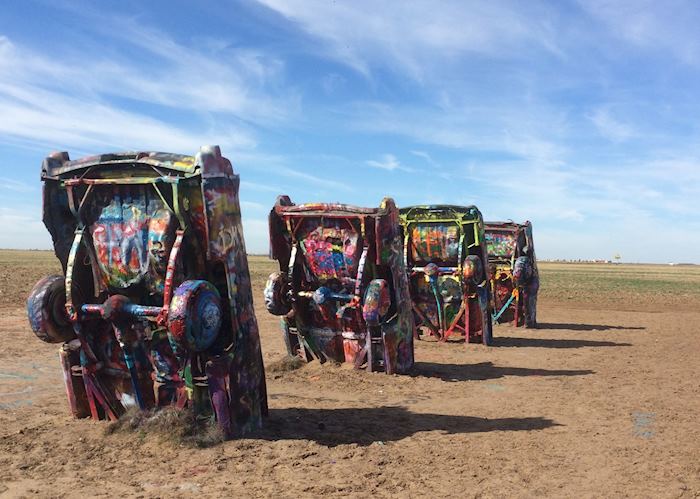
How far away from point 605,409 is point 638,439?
1.36 meters

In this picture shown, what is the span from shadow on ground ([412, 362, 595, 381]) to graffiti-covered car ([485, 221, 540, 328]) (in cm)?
520

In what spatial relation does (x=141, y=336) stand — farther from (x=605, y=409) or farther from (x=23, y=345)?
(x=23, y=345)

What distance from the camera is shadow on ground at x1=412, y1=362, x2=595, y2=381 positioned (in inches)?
415

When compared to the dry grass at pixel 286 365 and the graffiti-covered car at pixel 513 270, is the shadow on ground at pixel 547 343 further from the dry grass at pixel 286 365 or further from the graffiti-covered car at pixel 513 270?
the dry grass at pixel 286 365

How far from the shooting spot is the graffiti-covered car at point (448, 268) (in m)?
13.3

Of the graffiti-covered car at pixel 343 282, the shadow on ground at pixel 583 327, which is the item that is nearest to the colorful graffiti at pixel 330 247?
the graffiti-covered car at pixel 343 282

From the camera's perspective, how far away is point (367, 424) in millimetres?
7438

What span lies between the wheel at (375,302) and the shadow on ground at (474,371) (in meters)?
1.59

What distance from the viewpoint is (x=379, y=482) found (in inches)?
219

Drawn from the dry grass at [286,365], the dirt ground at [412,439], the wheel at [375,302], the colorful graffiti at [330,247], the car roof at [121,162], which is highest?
the car roof at [121,162]

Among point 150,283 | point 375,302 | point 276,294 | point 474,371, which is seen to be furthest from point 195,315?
point 474,371

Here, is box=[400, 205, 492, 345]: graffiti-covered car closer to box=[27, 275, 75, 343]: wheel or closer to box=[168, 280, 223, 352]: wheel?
box=[168, 280, 223, 352]: wheel

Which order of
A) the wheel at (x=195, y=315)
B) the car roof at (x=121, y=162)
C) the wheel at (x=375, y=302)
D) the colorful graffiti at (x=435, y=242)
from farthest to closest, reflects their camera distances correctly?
the colorful graffiti at (x=435, y=242) < the wheel at (x=375, y=302) < the car roof at (x=121, y=162) < the wheel at (x=195, y=315)

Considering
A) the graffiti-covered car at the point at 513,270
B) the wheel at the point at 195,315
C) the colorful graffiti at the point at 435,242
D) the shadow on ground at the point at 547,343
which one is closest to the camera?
the wheel at the point at 195,315
